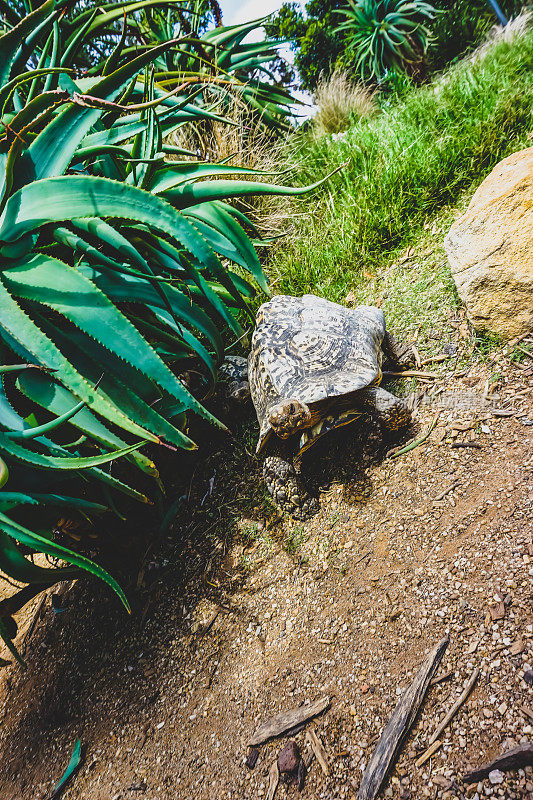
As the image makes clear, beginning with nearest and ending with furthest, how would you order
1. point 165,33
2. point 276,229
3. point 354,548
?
1. point 354,548
2. point 276,229
3. point 165,33

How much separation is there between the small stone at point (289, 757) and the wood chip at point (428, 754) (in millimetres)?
416

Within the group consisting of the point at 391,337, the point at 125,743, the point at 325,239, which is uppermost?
the point at 325,239

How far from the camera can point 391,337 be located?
2496mm

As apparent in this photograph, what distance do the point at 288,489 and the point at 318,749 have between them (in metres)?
0.99

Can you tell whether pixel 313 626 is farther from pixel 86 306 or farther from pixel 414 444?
pixel 86 306

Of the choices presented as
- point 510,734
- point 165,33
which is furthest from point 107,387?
point 165,33

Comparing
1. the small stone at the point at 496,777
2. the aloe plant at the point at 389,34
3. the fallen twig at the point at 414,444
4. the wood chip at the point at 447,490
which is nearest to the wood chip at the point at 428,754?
the small stone at the point at 496,777

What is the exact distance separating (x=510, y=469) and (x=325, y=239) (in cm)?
258

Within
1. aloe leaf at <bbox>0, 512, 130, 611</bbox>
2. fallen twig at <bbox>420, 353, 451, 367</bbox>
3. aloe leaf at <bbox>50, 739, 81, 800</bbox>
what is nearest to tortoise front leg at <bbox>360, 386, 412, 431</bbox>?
fallen twig at <bbox>420, 353, 451, 367</bbox>

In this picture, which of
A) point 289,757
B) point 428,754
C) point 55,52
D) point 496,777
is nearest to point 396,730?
point 428,754

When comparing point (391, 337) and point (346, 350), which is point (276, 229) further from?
point (346, 350)

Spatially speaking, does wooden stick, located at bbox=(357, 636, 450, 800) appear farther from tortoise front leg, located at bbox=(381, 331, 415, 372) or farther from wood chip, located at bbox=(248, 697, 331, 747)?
tortoise front leg, located at bbox=(381, 331, 415, 372)

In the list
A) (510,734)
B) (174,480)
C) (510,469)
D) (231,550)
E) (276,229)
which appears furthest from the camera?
(276,229)

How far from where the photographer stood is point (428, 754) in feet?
3.92
